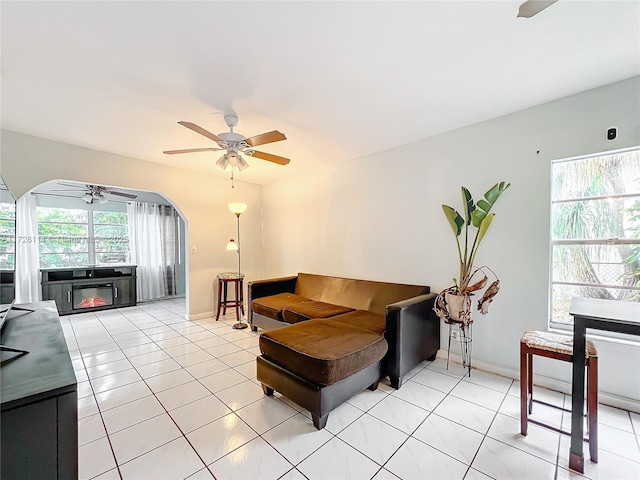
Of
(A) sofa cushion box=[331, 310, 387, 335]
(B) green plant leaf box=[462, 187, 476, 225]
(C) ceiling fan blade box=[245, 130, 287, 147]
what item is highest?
(C) ceiling fan blade box=[245, 130, 287, 147]

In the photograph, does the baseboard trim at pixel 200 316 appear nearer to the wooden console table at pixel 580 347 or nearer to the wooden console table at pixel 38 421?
the wooden console table at pixel 38 421

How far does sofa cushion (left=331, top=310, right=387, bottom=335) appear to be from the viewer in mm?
2729

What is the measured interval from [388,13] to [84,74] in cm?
225

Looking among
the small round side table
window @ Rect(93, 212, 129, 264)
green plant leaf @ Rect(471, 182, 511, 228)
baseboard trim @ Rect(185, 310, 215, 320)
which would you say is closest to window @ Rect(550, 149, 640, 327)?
green plant leaf @ Rect(471, 182, 511, 228)

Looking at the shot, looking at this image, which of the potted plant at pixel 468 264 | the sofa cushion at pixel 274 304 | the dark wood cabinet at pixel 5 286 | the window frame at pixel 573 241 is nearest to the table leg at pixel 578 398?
the potted plant at pixel 468 264

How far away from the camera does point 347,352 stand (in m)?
2.08

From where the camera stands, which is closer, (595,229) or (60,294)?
(595,229)

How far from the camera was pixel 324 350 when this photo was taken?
6.81 ft

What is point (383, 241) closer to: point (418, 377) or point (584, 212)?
point (418, 377)

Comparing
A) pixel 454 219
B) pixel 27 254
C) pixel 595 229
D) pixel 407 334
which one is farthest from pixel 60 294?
pixel 595 229

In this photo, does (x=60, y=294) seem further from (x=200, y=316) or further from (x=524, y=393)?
(x=524, y=393)

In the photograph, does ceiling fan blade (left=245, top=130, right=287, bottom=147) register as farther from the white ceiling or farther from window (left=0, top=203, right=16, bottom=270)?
window (left=0, top=203, right=16, bottom=270)

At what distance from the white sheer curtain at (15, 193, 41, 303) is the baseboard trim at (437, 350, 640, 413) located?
679 cm

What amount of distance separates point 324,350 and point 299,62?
83.7 inches
